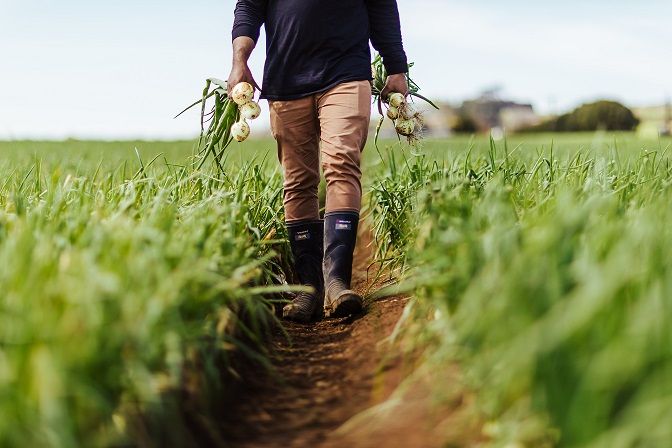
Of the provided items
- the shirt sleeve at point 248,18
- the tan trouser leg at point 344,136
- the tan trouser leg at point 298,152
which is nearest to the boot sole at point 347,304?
the tan trouser leg at point 344,136

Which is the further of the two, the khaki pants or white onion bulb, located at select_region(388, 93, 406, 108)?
white onion bulb, located at select_region(388, 93, 406, 108)

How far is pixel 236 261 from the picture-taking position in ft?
7.80

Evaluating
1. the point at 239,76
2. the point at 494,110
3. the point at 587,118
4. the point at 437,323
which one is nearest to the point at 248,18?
the point at 239,76

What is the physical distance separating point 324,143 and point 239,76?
48cm

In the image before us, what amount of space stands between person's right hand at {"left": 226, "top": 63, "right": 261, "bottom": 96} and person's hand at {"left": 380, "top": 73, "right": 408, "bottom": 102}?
1.95 feet

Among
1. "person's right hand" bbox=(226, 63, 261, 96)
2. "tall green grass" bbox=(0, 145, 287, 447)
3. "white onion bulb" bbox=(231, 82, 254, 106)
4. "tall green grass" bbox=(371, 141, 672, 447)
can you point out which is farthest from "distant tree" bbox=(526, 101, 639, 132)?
"tall green grass" bbox=(0, 145, 287, 447)

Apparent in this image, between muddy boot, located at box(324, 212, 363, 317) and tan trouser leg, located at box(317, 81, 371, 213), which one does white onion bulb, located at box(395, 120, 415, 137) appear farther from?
muddy boot, located at box(324, 212, 363, 317)

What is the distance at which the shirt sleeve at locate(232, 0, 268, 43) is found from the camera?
3550 mm

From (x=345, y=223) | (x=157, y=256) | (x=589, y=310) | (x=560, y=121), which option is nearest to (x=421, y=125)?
(x=345, y=223)

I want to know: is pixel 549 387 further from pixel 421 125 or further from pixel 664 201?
pixel 421 125

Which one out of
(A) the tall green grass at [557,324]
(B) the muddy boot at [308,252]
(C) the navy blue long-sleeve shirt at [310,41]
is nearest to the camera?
(A) the tall green grass at [557,324]

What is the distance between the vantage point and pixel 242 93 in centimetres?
336

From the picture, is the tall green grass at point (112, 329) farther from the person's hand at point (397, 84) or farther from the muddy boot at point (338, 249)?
the person's hand at point (397, 84)

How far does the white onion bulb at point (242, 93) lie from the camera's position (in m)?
3.37
